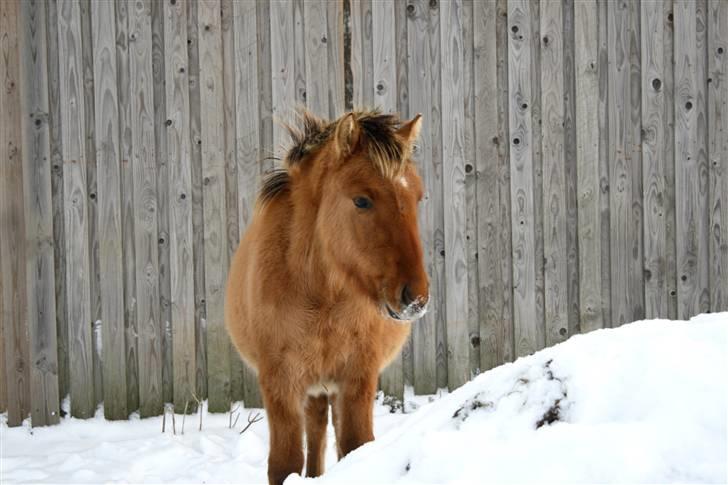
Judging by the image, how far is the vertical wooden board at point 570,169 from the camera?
5211mm

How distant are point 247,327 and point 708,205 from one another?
12.1 feet

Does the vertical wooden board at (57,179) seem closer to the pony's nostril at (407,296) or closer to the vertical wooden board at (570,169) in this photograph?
the pony's nostril at (407,296)

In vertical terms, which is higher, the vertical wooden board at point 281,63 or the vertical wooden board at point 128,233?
the vertical wooden board at point 281,63

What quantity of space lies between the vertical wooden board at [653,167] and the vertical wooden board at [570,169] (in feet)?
1.72

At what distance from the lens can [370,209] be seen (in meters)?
2.95

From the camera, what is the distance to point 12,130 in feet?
16.2

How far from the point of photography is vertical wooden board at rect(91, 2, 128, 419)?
502 cm

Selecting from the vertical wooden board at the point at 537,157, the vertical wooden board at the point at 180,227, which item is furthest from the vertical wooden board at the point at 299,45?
the vertical wooden board at the point at 537,157

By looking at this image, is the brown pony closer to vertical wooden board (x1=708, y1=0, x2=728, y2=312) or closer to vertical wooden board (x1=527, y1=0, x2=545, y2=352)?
vertical wooden board (x1=527, y1=0, x2=545, y2=352)

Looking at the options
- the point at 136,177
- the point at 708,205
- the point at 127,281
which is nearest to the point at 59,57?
the point at 136,177

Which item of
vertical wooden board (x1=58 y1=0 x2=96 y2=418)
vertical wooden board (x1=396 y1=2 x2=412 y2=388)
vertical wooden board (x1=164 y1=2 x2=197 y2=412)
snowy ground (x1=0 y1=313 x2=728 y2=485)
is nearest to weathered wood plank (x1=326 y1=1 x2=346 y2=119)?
vertical wooden board (x1=396 y1=2 x2=412 y2=388)

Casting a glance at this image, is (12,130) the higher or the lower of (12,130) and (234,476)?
the higher

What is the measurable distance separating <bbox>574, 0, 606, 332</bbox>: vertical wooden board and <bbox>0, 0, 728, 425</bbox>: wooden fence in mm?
17

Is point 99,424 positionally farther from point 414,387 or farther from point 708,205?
point 708,205
